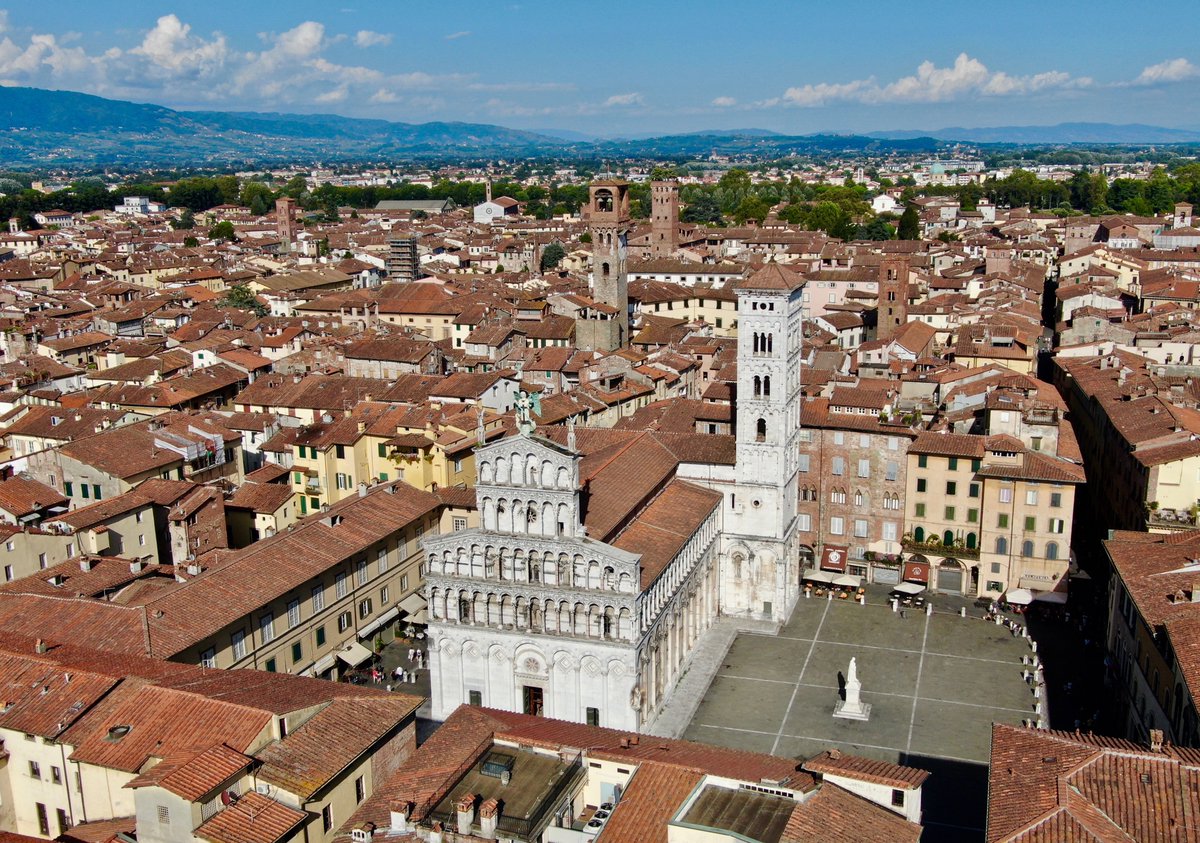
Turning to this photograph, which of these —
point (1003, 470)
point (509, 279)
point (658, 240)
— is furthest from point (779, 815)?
point (658, 240)

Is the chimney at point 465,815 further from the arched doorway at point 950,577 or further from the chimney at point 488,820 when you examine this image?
the arched doorway at point 950,577

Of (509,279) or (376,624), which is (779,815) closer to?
(376,624)

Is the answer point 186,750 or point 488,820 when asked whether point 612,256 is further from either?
point 488,820

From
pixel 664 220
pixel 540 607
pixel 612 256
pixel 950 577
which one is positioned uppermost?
pixel 664 220

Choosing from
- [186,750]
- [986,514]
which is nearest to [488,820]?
[186,750]

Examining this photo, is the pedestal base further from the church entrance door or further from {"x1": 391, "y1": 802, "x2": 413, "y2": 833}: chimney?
{"x1": 391, "y1": 802, "x2": 413, "y2": 833}: chimney

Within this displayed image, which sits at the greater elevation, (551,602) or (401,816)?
(401,816)

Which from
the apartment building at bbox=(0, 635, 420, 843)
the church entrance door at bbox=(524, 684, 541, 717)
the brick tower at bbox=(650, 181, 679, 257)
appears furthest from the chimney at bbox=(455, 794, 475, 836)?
the brick tower at bbox=(650, 181, 679, 257)
